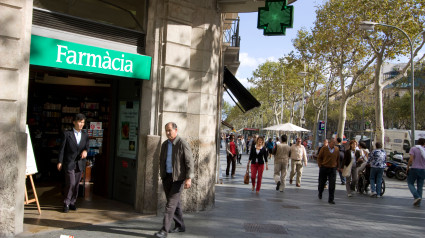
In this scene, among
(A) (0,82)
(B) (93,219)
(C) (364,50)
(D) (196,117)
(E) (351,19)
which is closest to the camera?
(A) (0,82)

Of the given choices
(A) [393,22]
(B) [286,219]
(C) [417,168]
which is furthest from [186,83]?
(A) [393,22]

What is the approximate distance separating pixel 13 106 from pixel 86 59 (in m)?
1.43

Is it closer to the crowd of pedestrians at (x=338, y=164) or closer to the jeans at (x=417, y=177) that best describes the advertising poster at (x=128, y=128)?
the crowd of pedestrians at (x=338, y=164)

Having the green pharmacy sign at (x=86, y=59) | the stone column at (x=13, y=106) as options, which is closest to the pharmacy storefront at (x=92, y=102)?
the green pharmacy sign at (x=86, y=59)

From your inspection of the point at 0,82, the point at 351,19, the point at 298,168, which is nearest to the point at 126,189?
the point at 0,82

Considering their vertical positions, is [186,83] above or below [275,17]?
below

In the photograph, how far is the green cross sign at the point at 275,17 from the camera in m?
7.37

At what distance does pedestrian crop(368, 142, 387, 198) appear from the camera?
38.8 feet

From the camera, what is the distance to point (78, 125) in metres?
7.10

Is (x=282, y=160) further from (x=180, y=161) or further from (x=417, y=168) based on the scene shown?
(x=180, y=161)

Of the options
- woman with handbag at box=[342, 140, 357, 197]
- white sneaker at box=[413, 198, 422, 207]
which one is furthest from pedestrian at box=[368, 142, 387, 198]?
white sneaker at box=[413, 198, 422, 207]

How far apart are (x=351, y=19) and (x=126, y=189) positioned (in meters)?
19.5

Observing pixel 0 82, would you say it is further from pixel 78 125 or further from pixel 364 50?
pixel 364 50

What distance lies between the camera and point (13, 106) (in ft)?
17.5
